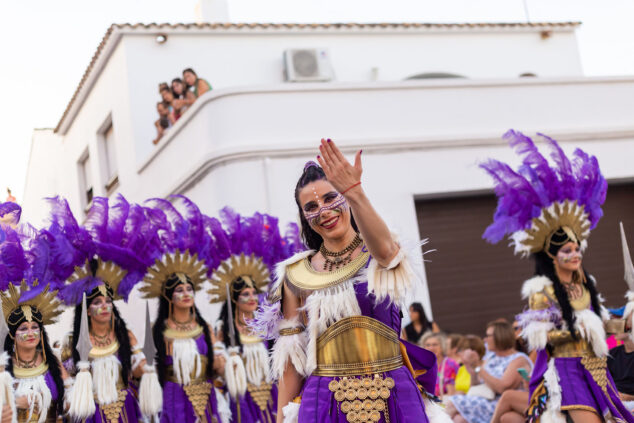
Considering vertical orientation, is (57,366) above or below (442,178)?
below

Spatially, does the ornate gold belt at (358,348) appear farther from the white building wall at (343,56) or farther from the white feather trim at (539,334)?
the white building wall at (343,56)

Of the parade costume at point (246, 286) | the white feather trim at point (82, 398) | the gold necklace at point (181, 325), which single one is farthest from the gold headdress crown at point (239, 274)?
the white feather trim at point (82, 398)

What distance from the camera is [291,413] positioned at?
3.75 metres

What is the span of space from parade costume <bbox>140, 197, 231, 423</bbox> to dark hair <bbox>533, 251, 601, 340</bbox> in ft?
10.5

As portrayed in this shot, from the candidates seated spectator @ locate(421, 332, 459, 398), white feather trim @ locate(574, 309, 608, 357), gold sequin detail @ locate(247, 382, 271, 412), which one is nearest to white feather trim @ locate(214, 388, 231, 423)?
gold sequin detail @ locate(247, 382, 271, 412)

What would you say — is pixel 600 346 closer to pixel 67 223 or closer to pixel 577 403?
pixel 577 403

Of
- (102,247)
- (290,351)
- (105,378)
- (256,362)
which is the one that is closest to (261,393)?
(256,362)

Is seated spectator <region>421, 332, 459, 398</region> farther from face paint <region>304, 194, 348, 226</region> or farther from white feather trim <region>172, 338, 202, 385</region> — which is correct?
face paint <region>304, 194, 348, 226</region>

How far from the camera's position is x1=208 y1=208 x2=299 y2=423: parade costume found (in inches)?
315

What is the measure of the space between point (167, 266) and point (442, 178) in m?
5.60

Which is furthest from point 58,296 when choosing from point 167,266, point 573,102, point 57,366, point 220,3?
point 220,3

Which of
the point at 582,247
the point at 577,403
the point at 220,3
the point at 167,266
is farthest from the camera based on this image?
the point at 220,3

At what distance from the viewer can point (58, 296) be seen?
717 cm

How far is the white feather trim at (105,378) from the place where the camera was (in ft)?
23.1
